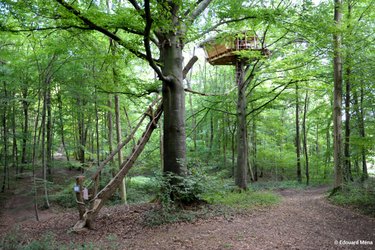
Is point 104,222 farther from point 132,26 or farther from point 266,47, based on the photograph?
point 266,47

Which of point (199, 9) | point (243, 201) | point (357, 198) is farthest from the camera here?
point (243, 201)

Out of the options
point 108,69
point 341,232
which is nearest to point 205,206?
point 341,232

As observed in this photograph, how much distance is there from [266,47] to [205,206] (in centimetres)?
719

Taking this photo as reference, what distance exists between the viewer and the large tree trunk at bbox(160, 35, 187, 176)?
256 inches

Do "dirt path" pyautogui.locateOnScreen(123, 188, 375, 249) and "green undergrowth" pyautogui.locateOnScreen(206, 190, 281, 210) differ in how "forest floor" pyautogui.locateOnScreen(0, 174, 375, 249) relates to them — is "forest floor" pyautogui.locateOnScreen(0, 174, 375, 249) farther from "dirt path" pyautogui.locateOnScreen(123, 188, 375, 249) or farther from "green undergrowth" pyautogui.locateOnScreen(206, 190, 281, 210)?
"green undergrowth" pyautogui.locateOnScreen(206, 190, 281, 210)

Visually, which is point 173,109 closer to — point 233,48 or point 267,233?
point 267,233

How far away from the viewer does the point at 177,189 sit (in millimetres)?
6012

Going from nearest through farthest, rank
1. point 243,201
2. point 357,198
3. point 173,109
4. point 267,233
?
point 267,233, point 173,109, point 357,198, point 243,201

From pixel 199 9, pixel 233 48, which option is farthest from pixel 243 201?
pixel 233 48

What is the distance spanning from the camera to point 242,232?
15.4 ft

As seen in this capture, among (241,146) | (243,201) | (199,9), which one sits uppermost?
(199,9)

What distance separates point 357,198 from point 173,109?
598 cm

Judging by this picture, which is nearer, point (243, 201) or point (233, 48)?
point (243, 201)

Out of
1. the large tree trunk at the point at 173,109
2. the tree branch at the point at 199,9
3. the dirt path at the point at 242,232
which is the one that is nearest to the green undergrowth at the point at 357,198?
the dirt path at the point at 242,232
